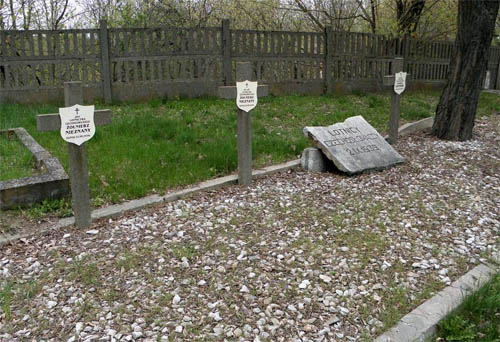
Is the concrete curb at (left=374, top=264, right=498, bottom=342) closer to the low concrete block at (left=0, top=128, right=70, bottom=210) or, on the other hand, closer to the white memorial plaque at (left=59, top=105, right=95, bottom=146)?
the white memorial plaque at (left=59, top=105, right=95, bottom=146)

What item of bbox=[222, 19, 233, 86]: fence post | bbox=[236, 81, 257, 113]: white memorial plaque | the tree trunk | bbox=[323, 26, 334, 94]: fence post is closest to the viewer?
bbox=[236, 81, 257, 113]: white memorial plaque

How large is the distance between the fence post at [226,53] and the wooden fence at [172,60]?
0.07 ft

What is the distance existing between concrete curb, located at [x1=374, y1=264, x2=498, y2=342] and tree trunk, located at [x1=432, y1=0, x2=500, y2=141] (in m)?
5.00

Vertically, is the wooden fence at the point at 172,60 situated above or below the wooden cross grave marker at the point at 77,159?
above

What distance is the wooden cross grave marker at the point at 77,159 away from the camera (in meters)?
3.89

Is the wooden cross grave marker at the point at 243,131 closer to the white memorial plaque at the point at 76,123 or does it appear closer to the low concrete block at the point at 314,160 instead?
the low concrete block at the point at 314,160

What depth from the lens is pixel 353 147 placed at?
246 inches

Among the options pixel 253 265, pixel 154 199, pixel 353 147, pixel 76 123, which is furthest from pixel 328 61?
pixel 253 265

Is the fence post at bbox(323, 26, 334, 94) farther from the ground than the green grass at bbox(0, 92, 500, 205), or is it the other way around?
the fence post at bbox(323, 26, 334, 94)

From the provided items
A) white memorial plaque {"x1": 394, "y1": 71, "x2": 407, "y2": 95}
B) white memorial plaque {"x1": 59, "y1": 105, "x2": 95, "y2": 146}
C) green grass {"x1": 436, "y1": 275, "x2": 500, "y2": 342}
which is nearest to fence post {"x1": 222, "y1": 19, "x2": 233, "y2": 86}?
white memorial plaque {"x1": 394, "y1": 71, "x2": 407, "y2": 95}

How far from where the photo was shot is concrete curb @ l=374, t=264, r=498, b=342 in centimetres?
277

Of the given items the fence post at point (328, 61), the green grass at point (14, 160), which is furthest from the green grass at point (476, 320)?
the fence post at point (328, 61)

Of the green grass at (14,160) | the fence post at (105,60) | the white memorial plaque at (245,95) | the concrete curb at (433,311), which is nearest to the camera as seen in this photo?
the concrete curb at (433,311)

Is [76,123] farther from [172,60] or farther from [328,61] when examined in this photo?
[328,61]
